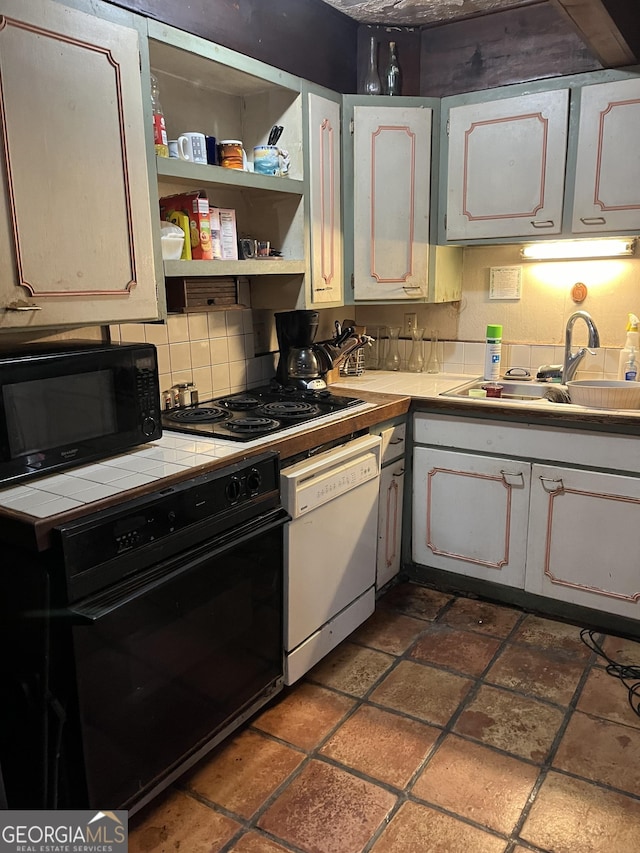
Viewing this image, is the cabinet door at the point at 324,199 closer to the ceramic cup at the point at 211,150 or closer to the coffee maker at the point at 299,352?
the coffee maker at the point at 299,352

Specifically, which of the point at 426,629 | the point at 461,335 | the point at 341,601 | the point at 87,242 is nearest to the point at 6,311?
the point at 87,242

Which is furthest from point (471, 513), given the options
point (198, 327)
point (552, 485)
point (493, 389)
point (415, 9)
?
point (415, 9)

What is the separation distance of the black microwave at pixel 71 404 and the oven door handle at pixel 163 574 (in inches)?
13.4

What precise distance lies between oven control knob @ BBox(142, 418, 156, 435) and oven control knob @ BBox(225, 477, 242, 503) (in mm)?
280

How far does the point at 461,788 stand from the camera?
1.71m

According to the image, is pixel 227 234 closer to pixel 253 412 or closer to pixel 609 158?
pixel 253 412

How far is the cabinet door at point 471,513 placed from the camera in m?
2.45

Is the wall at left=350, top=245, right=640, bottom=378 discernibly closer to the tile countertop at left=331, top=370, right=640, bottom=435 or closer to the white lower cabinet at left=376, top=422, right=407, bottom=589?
the tile countertop at left=331, top=370, right=640, bottom=435

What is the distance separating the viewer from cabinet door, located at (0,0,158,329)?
1445 mm

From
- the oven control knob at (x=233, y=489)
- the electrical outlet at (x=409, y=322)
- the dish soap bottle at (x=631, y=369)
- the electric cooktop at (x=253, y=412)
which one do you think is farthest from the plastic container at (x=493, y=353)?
the oven control knob at (x=233, y=489)

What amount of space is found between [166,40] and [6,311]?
37.3 inches

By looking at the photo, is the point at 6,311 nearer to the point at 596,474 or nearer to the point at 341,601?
the point at 341,601

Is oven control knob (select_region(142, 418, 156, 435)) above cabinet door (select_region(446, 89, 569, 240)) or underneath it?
underneath

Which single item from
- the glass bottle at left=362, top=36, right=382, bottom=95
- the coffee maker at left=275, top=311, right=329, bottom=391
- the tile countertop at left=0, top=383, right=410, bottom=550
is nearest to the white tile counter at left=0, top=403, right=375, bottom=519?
the tile countertop at left=0, top=383, right=410, bottom=550
